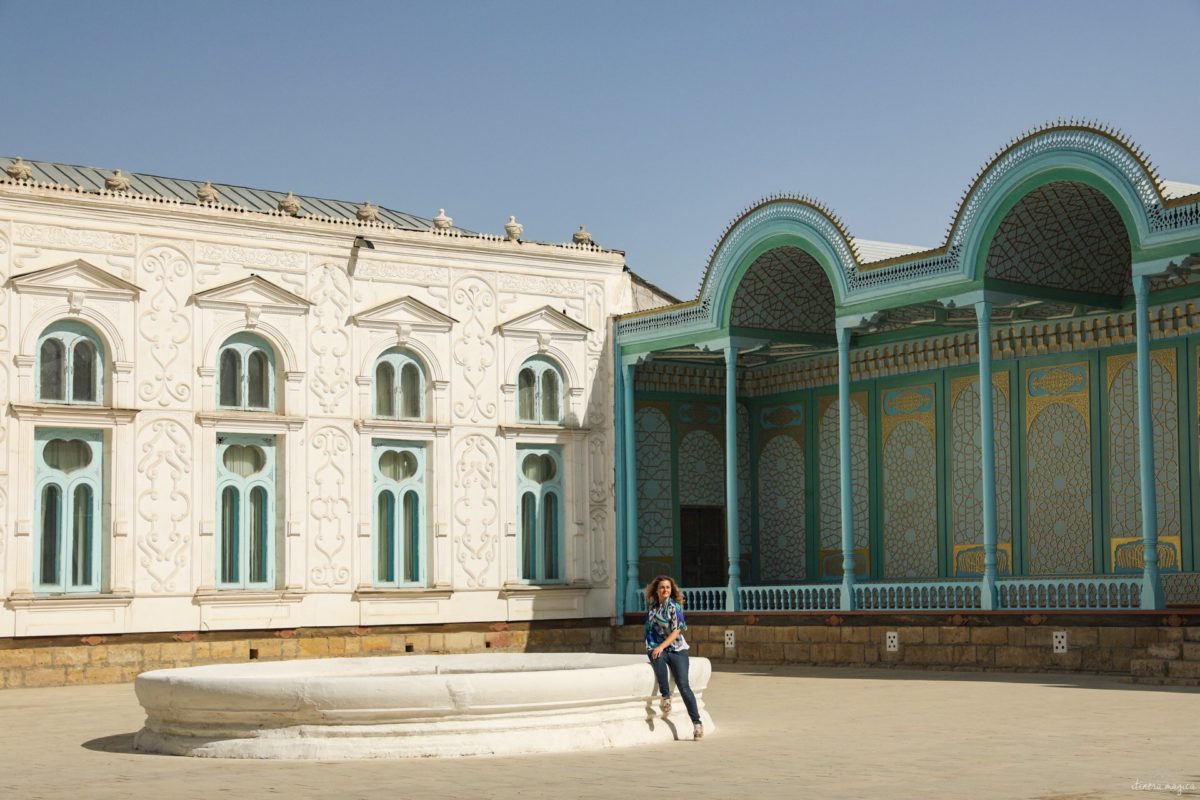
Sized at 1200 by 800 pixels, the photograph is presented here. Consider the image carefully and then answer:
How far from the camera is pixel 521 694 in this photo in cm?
1072

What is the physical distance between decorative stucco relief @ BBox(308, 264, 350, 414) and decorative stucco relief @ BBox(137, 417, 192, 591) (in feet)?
6.61

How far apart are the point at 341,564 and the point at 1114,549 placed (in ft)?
32.5

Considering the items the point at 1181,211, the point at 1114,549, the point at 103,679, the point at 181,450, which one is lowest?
the point at 103,679

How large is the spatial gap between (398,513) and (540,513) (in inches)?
89.9

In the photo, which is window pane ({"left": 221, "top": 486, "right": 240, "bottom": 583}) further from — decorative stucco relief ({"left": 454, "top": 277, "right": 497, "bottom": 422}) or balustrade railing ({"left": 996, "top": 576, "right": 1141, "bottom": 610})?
balustrade railing ({"left": 996, "top": 576, "right": 1141, "bottom": 610})

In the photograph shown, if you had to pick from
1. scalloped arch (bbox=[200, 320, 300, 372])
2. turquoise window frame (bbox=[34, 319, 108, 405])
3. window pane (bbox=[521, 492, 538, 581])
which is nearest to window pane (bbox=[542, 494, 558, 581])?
window pane (bbox=[521, 492, 538, 581])

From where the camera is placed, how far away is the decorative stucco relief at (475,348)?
23562mm

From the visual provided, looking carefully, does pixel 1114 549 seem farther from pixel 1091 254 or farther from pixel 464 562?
pixel 464 562

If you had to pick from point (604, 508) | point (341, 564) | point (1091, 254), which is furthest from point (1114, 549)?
point (341, 564)

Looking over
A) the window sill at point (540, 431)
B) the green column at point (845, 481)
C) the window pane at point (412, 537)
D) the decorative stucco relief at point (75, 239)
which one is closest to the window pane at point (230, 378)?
the decorative stucco relief at point (75, 239)

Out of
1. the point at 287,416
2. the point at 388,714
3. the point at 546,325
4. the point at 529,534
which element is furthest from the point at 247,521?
the point at 388,714

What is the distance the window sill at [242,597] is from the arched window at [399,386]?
9.13 feet

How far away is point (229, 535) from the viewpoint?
21.6m

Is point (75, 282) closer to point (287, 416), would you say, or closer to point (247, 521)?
point (287, 416)
